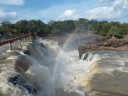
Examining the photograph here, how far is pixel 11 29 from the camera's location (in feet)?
307

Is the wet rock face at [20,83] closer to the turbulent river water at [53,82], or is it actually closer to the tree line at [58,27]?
the turbulent river water at [53,82]

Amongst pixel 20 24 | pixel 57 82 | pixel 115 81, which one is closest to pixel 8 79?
pixel 57 82

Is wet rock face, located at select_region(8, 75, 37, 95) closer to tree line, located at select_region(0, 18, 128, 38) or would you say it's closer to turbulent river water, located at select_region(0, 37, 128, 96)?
turbulent river water, located at select_region(0, 37, 128, 96)

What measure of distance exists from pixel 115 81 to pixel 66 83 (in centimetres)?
437

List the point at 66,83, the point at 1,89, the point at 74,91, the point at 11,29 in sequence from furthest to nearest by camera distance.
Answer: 1. the point at 11,29
2. the point at 66,83
3. the point at 74,91
4. the point at 1,89

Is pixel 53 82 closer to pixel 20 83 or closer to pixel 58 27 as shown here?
pixel 20 83

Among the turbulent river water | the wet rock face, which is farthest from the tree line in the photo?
the wet rock face

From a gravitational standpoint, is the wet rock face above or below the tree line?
above

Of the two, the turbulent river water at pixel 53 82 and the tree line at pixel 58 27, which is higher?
the turbulent river water at pixel 53 82

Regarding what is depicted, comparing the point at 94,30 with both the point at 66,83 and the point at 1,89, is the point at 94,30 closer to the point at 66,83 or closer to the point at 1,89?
the point at 66,83

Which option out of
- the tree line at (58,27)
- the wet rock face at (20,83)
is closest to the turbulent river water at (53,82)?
the wet rock face at (20,83)

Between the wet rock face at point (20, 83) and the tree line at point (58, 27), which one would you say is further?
the tree line at point (58, 27)

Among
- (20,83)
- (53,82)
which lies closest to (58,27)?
(53,82)

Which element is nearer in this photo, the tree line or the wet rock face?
the wet rock face
